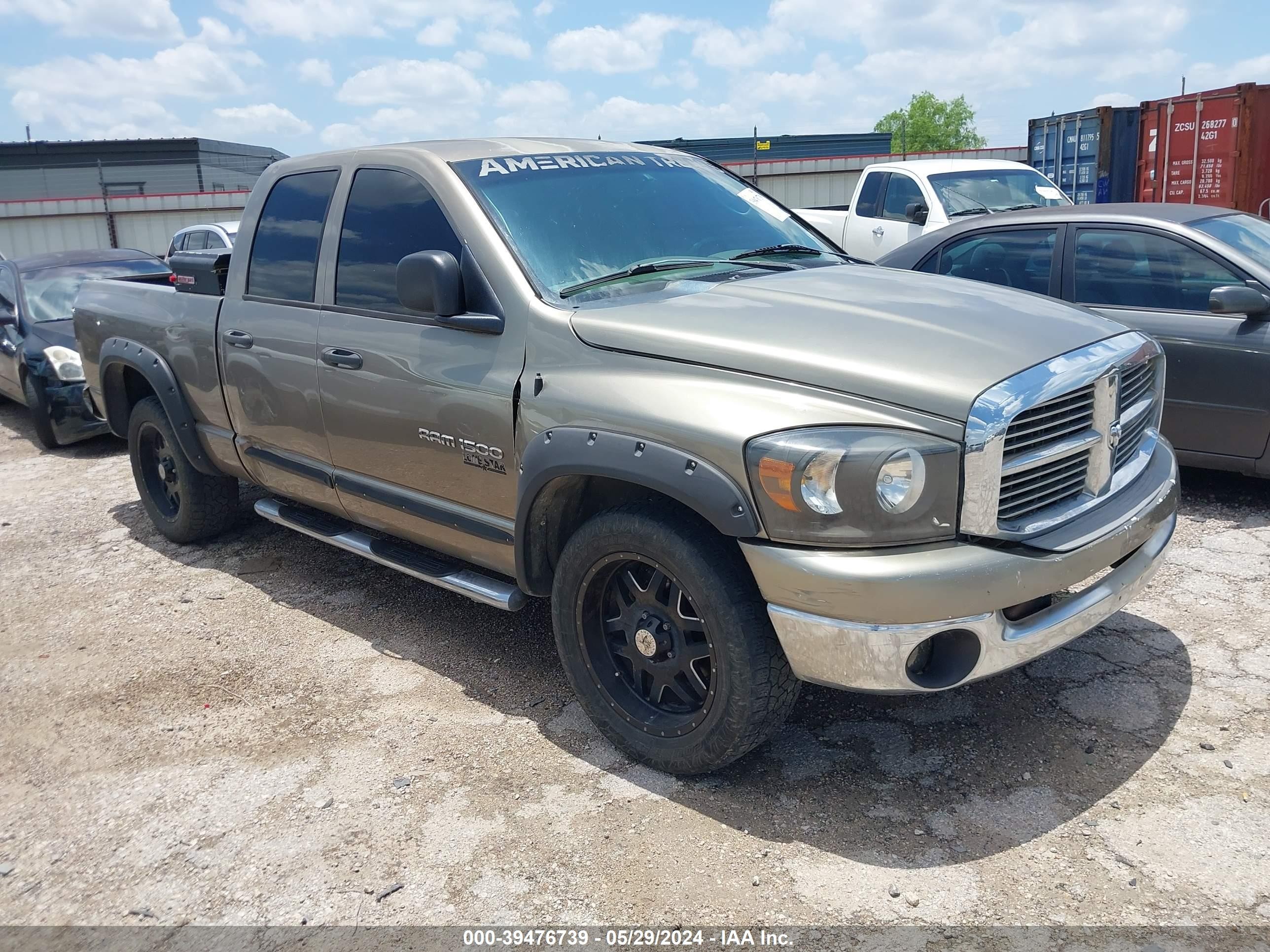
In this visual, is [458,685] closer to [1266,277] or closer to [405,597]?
Result: [405,597]

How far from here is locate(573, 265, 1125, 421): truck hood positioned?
9.12 feet

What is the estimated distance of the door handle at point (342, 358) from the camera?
Answer: 4.02 m

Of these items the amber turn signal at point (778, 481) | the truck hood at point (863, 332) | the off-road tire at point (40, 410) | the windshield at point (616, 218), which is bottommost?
the off-road tire at point (40, 410)

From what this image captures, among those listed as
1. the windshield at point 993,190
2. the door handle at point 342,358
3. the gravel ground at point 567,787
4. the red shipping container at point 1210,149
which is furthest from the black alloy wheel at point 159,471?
the red shipping container at point 1210,149

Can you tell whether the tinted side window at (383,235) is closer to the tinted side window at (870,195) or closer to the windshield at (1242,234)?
the windshield at (1242,234)

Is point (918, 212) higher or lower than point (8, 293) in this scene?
higher

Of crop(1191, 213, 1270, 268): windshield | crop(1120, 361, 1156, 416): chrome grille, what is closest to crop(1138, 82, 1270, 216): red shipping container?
crop(1191, 213, 1270, 268): windshield

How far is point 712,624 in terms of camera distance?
9.59 feet

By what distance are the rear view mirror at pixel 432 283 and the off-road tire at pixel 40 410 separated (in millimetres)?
6473

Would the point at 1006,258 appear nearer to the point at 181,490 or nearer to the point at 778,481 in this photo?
the point at 778,481

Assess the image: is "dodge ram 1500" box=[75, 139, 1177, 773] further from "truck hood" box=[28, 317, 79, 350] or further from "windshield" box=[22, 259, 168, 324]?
"windshield" box=[22, 259, 168, 324]

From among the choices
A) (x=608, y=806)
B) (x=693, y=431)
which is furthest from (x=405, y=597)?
(x=693, y=431)

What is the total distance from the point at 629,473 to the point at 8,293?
8793mm

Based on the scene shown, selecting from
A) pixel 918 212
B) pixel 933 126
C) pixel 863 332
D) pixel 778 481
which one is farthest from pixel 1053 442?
pixel 933 126
